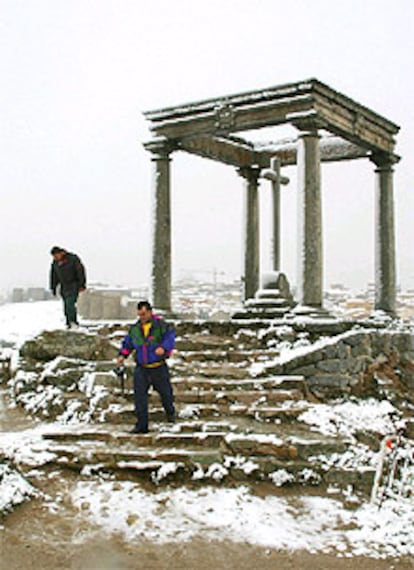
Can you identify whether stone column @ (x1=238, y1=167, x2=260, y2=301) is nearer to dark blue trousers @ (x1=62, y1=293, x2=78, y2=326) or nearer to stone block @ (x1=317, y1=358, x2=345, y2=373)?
dark blue trousers @ (x1=62, y1=293, x2=78, y2=326)

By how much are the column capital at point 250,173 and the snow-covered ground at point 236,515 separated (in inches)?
446

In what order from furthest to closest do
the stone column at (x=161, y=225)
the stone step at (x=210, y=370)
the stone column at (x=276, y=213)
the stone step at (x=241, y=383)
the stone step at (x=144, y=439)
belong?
1. the stone column at (x=276, y=213)
2. the stone column at (x=161, y=225)
3. the stone step at (x=210, y=370)
4. the stone step at (x=241, y=383)
5. the stone step at (x=144, y=439)

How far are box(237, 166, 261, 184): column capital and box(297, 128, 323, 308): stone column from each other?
193 inches

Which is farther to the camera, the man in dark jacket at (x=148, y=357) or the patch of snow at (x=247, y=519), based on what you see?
the man in dark jacket at (x=148, y=357)

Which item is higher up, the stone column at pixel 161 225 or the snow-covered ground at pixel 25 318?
the stone column at pixel 161 225

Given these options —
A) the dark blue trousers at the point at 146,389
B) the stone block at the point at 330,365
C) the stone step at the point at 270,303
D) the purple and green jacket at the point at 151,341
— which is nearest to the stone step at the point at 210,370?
the stone block at the point at 330,365

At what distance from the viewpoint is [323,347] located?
402 inches

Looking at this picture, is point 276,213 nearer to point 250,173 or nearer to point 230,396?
point 250,173

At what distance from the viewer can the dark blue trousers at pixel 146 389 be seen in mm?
7621

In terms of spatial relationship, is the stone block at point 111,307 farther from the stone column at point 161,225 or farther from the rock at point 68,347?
the rock at point 68,347

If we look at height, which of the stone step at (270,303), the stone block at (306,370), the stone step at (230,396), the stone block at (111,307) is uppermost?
the stone step at (270,303)

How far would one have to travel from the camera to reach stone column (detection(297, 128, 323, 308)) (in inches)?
474

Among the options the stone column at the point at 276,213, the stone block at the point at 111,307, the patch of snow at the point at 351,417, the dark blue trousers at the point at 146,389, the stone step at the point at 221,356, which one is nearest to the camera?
the dark blue trousers at the point at 146,389

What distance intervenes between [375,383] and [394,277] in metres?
5.24
